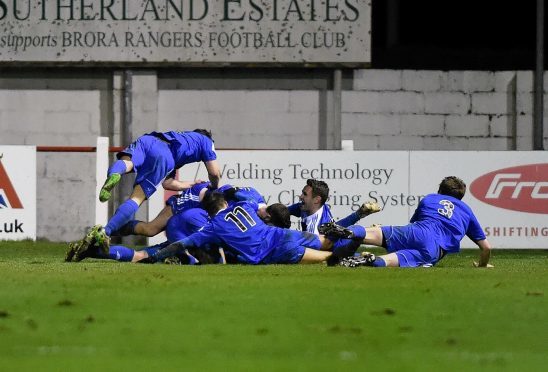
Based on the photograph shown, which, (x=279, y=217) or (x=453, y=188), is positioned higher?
(x=453, y=188)

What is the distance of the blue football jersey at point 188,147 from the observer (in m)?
15.3

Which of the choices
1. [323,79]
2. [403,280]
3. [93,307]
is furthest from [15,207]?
[93,307]

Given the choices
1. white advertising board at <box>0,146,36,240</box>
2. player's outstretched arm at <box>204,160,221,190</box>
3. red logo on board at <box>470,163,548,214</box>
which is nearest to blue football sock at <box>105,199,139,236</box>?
player's outstretched arm at <box>204,160,221,190</box>

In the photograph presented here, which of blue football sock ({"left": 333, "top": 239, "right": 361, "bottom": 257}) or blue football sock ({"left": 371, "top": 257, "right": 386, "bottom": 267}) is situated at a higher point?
blue football sock ({"left": 333, "top": 239, "right": 361, "bottom": 257})

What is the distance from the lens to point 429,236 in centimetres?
1371

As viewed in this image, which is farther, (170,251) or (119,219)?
(119,219)

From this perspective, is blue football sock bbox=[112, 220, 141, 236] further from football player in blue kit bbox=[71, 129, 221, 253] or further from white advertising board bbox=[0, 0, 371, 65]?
white advertising board bbox=[0, 0, 371, 65]

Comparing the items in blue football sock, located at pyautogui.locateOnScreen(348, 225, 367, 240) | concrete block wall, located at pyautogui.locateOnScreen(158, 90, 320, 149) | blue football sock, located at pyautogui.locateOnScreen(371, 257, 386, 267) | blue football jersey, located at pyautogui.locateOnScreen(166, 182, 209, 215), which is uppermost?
concrete block wall, located at pyautogui.locateOnScreen(158, 90, 320, 149)

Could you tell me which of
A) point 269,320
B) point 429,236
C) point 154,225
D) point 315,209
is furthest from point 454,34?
point 269,320

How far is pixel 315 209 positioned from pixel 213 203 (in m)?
1.33

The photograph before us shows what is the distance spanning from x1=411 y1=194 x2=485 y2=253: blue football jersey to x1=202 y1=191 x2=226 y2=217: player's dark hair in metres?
1.92

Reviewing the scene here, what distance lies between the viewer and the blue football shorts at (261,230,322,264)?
1363cm

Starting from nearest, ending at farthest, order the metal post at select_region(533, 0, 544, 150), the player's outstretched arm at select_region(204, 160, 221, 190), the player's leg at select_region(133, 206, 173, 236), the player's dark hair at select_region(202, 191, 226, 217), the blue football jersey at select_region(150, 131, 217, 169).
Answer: the player's dark hair at select_region(202, 191, 226, 217)
the player's leg at select_region(133, 206, 173, 236)
the player's outstretched arm at select_region(204, 160, 221, 190)
the blue football jersey at select_region(150, 131, 217, 169)
the metal post at select_region(533, 0, 544, 150)

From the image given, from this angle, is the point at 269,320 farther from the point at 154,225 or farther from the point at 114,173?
the point at 154,225
